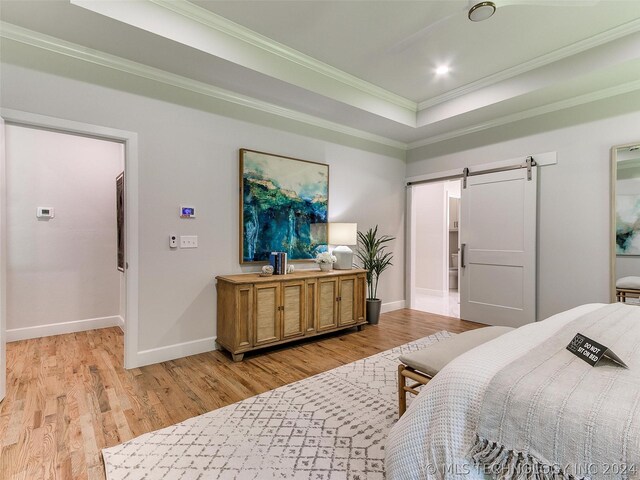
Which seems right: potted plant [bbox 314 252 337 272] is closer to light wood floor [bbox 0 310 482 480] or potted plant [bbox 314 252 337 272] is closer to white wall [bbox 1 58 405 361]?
light wood floor [bbox 0 310 482 480]

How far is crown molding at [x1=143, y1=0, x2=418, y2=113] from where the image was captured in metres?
2.49

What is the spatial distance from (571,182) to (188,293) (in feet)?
14.5

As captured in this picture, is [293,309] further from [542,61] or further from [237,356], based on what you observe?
[542,61]

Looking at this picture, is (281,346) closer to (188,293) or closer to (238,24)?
(188,293)

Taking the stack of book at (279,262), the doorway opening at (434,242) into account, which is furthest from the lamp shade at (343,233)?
the doorway opening at (434,242)

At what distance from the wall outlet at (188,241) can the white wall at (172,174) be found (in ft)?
0.17

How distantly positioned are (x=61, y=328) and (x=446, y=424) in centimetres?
459

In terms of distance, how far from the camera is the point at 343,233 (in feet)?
13.5

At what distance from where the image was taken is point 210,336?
11.0 ft

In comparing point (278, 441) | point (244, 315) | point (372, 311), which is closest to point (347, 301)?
point (372, 311)

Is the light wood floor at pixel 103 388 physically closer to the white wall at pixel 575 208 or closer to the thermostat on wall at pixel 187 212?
the thermostat on wall at pixel 187 212

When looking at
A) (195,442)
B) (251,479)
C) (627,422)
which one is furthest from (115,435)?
(627,422)

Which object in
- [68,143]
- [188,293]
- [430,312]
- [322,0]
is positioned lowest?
[430,312]

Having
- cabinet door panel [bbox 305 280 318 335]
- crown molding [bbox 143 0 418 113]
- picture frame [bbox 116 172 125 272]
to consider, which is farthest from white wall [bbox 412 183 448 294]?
picture frame [bbox 116 172 125 272]
